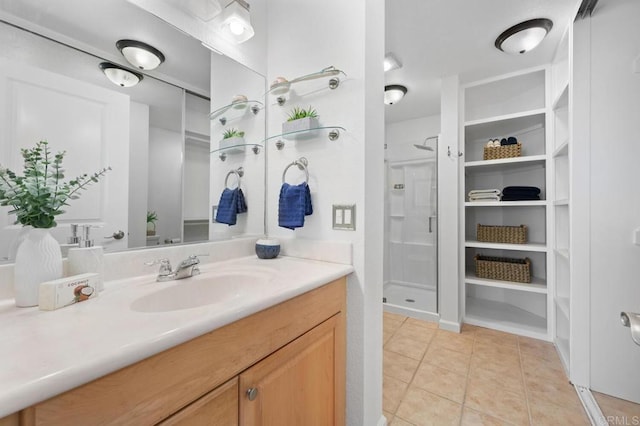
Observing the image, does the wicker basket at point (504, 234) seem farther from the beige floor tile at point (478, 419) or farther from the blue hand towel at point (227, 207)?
the blue hand towel at point (227, 207)

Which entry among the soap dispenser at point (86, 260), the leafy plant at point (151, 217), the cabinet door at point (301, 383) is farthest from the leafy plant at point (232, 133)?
the cabinet door at point (301, 383)

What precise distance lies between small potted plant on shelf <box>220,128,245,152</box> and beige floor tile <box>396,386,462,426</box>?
1674mm

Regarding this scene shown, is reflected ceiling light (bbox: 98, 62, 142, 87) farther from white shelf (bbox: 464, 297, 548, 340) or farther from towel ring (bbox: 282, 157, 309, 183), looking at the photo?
white shelf (bbox: 464, 297, 548, 340)

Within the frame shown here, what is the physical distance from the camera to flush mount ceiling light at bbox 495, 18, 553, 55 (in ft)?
5.65

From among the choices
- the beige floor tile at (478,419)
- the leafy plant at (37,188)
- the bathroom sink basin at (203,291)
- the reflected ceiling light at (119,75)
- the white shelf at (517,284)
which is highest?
the reflected ceiling light at (119,75)

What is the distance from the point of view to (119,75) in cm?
101

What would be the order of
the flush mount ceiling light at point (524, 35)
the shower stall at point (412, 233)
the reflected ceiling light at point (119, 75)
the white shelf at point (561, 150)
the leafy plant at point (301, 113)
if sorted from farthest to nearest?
the shower stall at point (412, 233), the white shelf at point (561, 150), the flush mount ceiling light at point (524, 35), the leafy plant at point (301, 113), the reflected ceiling light at point (119, 75)

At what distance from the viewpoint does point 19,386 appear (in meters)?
0.37

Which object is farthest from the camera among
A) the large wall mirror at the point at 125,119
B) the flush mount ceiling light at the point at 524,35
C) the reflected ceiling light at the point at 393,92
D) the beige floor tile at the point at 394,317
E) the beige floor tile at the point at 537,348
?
the beige floor tile at the point at 394,317

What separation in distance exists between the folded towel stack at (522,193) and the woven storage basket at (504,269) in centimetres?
59

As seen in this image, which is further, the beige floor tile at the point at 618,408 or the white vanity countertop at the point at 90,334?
the beige floor tile at the point at 618,408

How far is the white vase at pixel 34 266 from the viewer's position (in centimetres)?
69

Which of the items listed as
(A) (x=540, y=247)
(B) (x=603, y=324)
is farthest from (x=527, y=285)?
(B) (x=603, y=324)

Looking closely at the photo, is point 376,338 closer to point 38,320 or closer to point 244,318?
point 244,318
